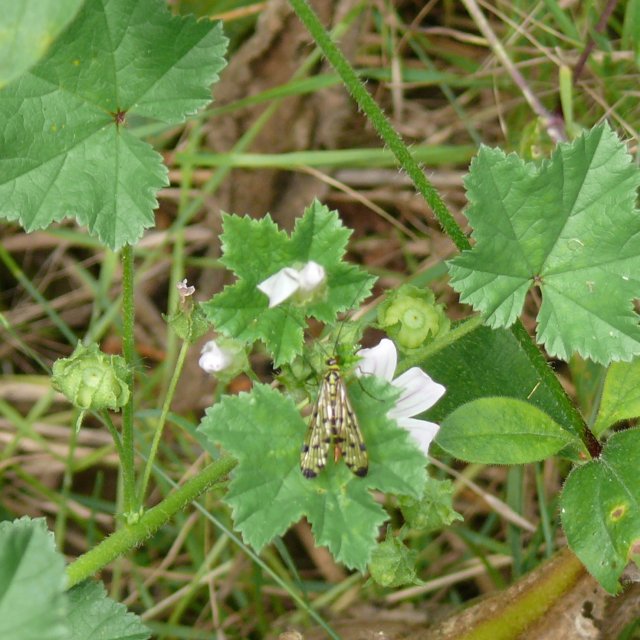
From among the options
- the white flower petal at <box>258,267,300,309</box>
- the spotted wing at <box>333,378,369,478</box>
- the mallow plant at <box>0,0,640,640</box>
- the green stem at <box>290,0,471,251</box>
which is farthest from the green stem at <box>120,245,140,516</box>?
the green stem at <box>290,0,471,251</box>

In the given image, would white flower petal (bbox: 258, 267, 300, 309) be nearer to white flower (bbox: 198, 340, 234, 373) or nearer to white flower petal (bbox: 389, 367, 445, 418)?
white flower (bbox: 198, 340, 234, 373)

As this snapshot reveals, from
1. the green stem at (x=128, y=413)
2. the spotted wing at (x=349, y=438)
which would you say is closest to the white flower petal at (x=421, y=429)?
the spotted wing at (x=349, y=438)

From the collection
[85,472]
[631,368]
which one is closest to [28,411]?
[85,472]

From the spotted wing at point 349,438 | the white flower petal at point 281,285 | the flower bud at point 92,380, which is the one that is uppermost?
the white flower petal at point 281,285

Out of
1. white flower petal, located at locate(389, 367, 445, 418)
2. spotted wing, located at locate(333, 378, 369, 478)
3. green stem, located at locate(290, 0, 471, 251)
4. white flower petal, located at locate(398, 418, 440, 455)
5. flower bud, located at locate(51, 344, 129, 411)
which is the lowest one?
white flower petal, located at locate(398, 418, 440, 455)

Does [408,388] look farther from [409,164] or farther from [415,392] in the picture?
[409,164]

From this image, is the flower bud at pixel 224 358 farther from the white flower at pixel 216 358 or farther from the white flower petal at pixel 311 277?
the white flower petal at pixel 311 277
